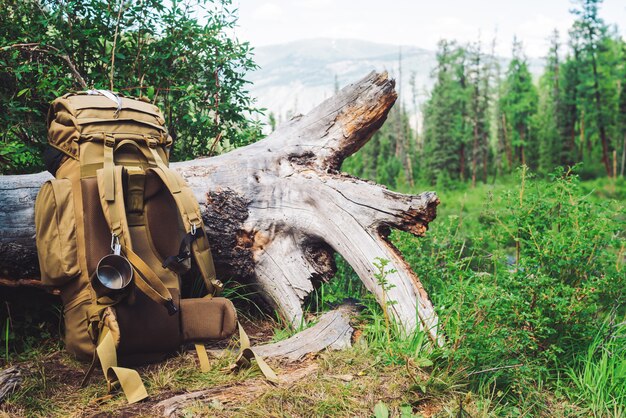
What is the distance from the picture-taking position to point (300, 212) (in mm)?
4410

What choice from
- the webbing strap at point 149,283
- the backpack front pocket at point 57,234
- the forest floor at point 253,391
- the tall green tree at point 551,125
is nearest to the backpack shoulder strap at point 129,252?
the webbing strap at point 149,283

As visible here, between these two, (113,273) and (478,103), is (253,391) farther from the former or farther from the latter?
(478,103)

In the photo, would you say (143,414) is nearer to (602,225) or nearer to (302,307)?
(302,307)

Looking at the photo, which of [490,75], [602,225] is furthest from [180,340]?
[490,75]

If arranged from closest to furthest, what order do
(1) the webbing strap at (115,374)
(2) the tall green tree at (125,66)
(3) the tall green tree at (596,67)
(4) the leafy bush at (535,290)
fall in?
(1) the webbing strap at (115,374) → (4) the leafy bush at (535,290) → (2) the tall green tree at (125,66) → (3) the tall green tree at (596,67)

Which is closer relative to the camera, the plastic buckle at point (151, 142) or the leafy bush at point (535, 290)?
the leafy bush at point (535, 290)

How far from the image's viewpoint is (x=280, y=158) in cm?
474

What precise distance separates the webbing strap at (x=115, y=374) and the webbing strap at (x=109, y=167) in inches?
33.0

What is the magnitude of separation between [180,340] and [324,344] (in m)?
0.95

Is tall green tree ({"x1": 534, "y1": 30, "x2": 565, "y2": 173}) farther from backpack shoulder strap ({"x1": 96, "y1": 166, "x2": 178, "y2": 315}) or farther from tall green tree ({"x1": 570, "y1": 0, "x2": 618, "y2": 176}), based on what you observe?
backpack shoulder strap ({"x1": 96, "y1": 166, "x2": 178, "y2": 315})

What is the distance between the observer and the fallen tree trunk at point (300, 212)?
3850 mm

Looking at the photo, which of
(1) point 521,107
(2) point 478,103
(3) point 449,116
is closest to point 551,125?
(1) point 521,107

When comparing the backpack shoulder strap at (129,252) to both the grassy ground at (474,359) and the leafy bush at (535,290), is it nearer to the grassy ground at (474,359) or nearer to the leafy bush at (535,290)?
the grassy ground at (474,359)

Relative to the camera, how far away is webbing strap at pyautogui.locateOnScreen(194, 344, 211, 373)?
11.4 feet
